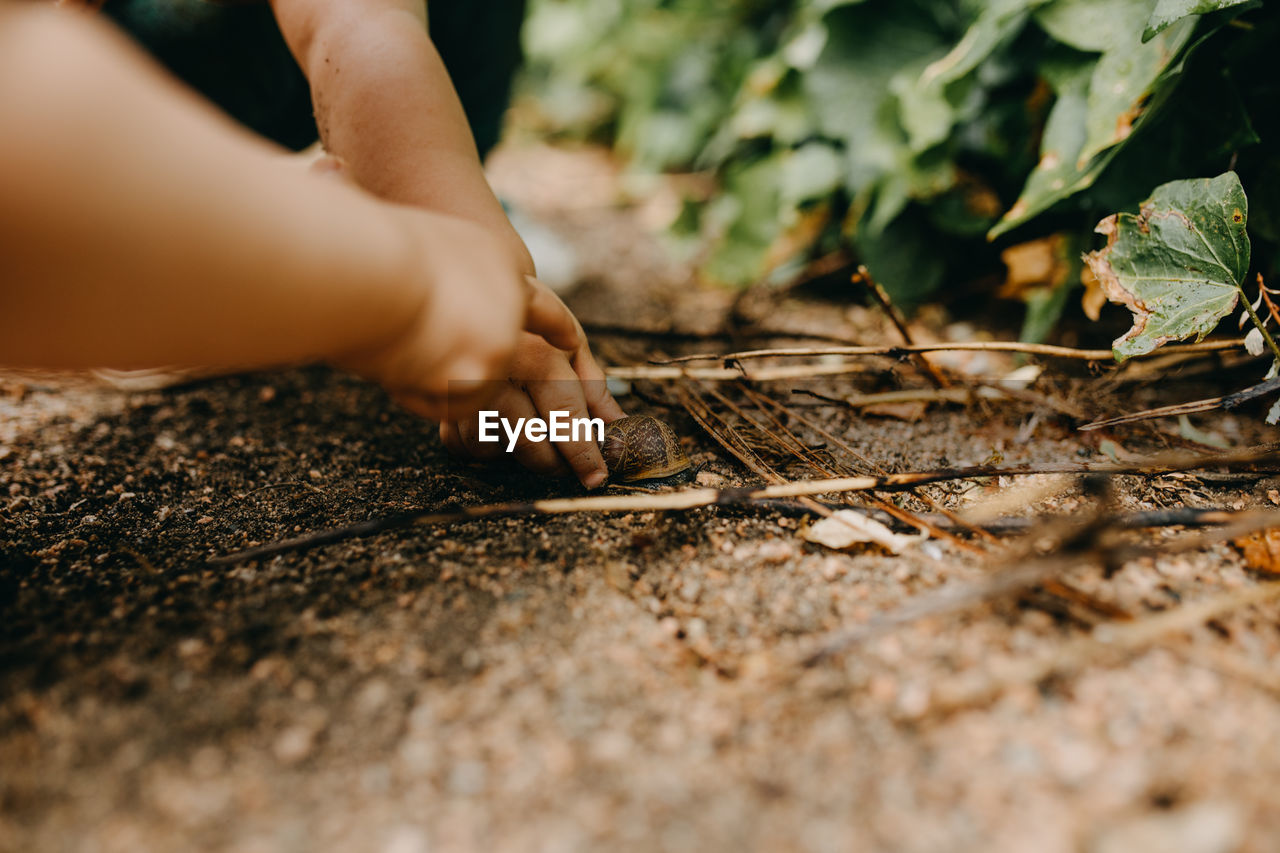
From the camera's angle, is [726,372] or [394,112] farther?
[726,372]

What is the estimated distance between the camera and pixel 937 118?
1282 millimetres

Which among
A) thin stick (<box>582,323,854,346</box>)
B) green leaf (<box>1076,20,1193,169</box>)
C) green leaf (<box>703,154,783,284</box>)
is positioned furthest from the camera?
green leaf (<box>703,154,783,284</box>)

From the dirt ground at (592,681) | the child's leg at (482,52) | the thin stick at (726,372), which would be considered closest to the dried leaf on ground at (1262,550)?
the dirt ground at (592,681)

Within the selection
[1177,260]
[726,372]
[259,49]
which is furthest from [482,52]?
[1177,260]

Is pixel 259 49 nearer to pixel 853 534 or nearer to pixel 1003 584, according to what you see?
pixel 853 534

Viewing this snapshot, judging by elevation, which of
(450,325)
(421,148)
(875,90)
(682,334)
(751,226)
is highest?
(875,90)

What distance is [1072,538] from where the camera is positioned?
0.61 metres

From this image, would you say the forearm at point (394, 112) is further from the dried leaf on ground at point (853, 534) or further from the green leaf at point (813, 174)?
the green leaf at point (813, 174)

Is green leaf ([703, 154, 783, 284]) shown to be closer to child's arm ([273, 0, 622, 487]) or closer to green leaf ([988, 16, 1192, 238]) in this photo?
green leaf ([988, 16, 1192, 238])

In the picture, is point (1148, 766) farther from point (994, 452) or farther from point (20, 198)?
point (20, 198)

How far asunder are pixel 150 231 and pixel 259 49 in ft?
4.16

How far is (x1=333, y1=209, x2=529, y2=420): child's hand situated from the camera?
60 centimetres

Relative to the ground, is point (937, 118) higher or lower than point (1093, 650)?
higher

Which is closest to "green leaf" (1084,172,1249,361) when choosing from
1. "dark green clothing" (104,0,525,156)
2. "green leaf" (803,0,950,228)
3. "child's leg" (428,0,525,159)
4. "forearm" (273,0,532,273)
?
"green leaf" (803,0,950,228)
